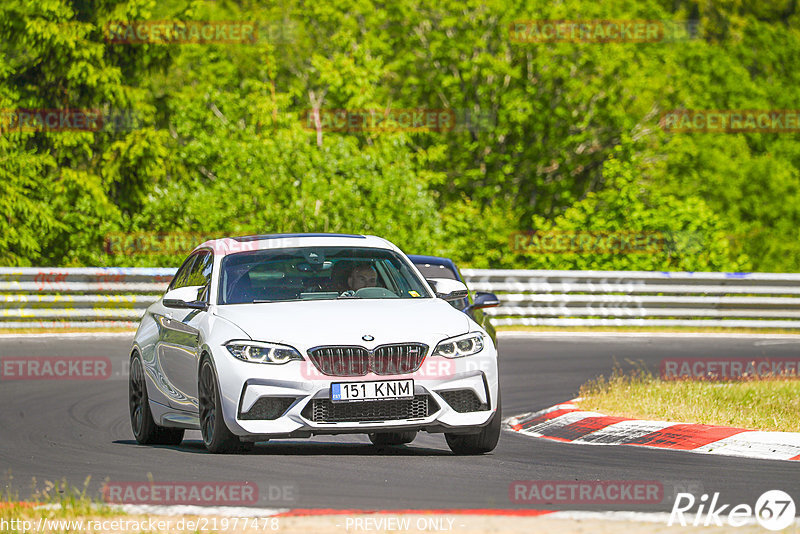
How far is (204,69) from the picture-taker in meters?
43.2

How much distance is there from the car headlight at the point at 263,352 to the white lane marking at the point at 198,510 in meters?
2.02

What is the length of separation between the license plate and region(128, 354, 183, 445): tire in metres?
2.34

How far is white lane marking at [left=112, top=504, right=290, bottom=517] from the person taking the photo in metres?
7.46

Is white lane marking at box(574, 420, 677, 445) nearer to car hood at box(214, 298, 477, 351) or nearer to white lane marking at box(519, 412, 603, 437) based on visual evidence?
white lane marking at box(519, 412, 603, 437)

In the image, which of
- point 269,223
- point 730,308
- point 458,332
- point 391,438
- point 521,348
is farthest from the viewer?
point 269,223

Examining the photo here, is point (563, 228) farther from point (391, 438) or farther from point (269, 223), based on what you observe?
point (391, 438)

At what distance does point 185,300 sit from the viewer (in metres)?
10.7

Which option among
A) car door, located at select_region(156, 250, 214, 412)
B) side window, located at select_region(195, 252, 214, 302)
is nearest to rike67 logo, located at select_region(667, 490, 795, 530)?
car door, located at select_region(156, 250, 214, 412)

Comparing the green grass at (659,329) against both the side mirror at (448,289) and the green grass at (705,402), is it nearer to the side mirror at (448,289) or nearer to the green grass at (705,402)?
the green grass at (705,402)

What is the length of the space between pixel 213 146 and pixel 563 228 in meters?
7.83

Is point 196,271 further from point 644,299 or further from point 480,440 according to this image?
point 644,299

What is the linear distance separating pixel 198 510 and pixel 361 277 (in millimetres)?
3723

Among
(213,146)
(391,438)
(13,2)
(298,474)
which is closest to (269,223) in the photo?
(213,146)

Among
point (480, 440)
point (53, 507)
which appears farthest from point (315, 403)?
point (53, 507)
